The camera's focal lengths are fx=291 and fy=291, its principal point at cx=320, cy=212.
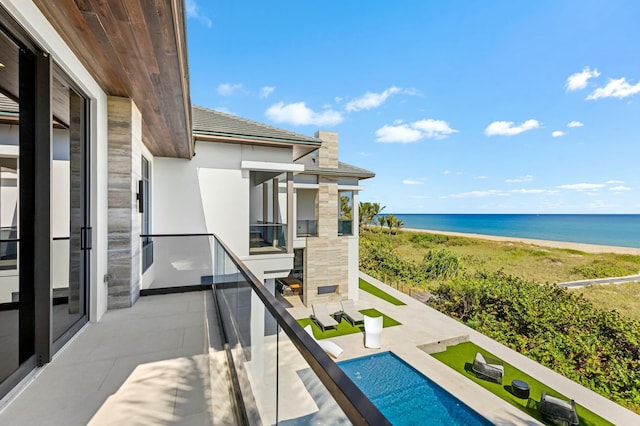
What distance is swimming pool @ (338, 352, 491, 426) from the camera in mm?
6820

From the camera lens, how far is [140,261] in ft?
17.2

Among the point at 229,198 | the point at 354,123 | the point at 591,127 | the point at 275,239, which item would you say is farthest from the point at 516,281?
the point at 591,127

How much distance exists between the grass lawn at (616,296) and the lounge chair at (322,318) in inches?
559

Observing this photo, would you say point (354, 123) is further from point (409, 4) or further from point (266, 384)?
point (266, 384)

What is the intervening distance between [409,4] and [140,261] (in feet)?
68.7

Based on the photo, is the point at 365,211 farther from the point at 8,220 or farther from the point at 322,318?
the point at 8,220

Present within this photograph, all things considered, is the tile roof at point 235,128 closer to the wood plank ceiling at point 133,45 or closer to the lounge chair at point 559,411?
the wood plank ceiling at point 133,45

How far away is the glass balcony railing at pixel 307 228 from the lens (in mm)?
13392

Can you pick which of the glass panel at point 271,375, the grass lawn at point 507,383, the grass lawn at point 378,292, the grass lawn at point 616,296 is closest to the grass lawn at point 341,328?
the grass lawn at point 507,383

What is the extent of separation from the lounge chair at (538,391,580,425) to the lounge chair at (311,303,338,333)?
6.37 metres

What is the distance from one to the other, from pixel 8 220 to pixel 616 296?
90.1 ft

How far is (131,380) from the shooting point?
263 cm

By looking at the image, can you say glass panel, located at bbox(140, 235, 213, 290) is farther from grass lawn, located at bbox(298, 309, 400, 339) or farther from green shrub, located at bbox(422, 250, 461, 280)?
green shrub, located at bbox(422, 250, 461, 280)

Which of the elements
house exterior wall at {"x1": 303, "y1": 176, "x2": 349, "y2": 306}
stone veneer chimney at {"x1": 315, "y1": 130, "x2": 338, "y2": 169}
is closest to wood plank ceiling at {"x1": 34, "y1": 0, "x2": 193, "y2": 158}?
house exterior wall at {"x1": 303, "y1": 176, "x2": 349, "y2": 306}
